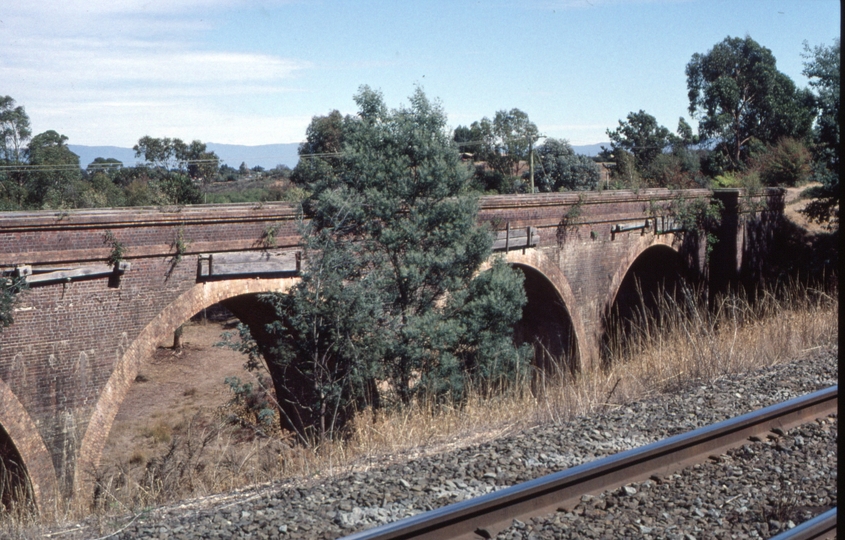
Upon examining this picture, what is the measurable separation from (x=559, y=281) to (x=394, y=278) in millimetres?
6155

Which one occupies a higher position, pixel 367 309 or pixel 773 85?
pixel 773 85

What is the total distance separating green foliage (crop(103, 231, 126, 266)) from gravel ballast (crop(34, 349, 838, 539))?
4.78 metres

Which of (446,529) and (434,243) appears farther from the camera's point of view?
(434,243)

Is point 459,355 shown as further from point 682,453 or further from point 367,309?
point 682,453

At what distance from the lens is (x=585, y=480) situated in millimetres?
3926

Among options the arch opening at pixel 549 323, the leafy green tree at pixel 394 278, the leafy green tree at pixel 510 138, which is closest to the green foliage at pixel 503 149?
the leafy green tree at pixel 510 138

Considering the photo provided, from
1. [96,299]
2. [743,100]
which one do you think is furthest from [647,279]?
[743,100]

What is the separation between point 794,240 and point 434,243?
14.6 m

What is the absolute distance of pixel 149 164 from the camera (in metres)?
25.8

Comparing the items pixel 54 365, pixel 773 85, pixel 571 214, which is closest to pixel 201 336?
pixel 571 214

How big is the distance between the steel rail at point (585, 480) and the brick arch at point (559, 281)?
7.64m

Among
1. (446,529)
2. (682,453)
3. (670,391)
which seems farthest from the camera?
(670,391)

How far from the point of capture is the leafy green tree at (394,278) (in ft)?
28.3

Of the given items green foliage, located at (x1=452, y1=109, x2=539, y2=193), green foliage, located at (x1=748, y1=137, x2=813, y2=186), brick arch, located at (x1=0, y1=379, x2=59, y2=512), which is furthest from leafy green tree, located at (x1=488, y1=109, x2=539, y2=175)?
brick arch, located at (x1=0, y1=379, x2=59, y2=512)
